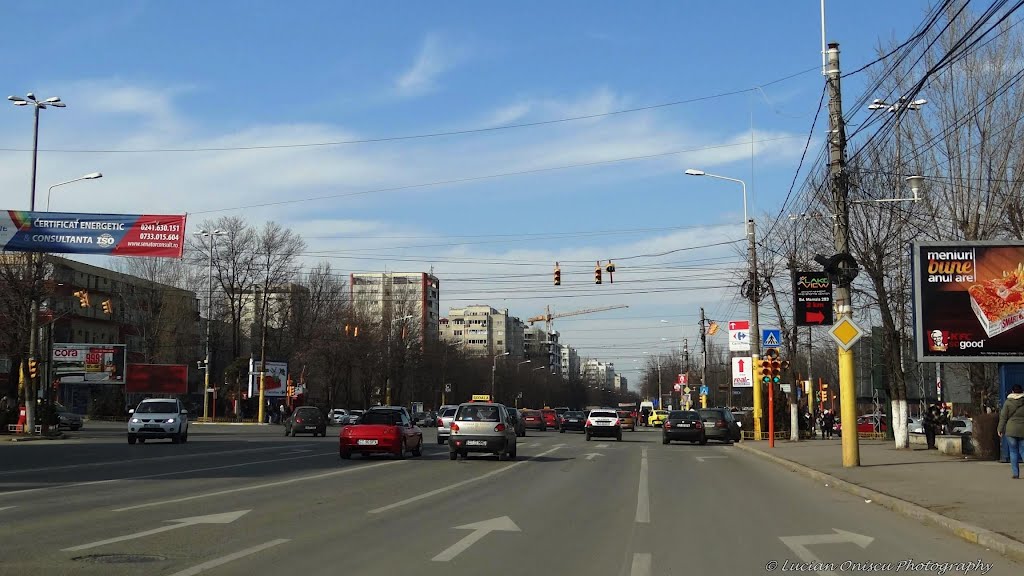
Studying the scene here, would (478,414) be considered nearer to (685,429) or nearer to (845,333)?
(845,333)

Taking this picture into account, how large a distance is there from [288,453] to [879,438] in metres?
30.4

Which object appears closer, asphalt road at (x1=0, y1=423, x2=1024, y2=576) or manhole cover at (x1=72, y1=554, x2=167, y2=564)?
manhole cover at (x1=72, y1=554, x2=167, y2=564)

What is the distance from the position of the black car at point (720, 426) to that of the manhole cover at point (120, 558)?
39.4 m

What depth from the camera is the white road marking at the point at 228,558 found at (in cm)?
879

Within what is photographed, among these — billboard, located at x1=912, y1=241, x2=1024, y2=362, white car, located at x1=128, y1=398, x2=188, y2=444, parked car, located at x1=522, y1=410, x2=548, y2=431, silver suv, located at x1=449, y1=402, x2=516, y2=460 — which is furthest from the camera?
parked car, located at x1=522, y1=410, x2=548, y2=431

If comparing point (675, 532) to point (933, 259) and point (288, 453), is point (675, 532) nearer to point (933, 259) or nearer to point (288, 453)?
point (933, 259)

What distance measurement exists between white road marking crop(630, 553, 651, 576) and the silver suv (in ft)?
56.7

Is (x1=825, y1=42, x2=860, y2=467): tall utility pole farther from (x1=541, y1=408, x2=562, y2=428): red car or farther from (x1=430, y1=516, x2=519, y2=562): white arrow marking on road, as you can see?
(x1=541, y1=408, x2=562, y2=428): red car

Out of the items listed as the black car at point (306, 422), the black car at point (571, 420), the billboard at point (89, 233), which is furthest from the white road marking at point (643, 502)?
the black car at point (571, 420)

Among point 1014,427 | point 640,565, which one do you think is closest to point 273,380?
point 1014,427

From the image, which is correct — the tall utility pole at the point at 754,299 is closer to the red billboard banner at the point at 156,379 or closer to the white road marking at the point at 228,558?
the white road marking at the point at 228,558

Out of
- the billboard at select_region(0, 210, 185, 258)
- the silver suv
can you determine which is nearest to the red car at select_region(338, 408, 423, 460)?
the silver suv

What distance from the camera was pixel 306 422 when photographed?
50.1 m

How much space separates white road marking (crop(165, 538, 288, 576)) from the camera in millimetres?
8789
